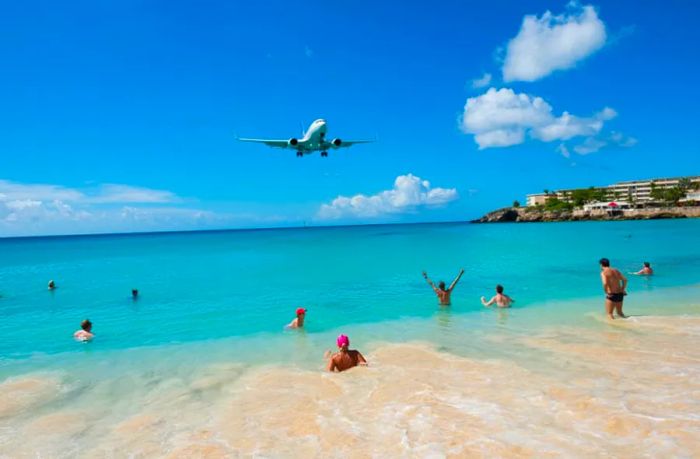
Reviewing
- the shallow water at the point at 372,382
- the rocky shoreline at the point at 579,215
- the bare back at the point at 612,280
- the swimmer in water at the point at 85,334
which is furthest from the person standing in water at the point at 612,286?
the rocky shoreline at the point at 579,215

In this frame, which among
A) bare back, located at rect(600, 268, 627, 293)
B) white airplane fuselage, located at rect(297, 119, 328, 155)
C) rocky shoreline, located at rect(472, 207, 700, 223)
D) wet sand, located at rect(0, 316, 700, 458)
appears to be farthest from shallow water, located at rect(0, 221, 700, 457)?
rocky shoreline, located at rect(472, 207, 700, 223)

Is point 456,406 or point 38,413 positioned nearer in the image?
point 456,406

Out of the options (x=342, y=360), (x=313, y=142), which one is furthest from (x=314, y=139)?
A: (x=342, y=360)

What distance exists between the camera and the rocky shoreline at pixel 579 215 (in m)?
107

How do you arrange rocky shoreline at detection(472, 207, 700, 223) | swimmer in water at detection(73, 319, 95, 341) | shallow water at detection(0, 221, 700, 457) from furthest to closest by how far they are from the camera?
rocky shoreline at detection(472, 207, 700, 223) → swimmer in water at detection(73, 319, 95, 341) → shallow water at detection(0, 221, 700, 457)

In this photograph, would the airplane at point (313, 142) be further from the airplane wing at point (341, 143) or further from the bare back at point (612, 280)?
the bare back at point (612, 280)

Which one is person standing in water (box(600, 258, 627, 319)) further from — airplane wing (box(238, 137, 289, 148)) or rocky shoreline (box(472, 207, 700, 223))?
rocky shoreline (box(472, 207, 700, 223))

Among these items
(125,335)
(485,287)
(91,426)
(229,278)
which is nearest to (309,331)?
(125,335)

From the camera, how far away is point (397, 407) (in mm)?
5984

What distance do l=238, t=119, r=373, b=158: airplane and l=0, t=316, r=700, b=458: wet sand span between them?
21.8 m

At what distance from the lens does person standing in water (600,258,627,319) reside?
10.4 meters

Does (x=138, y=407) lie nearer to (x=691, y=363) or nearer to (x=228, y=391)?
(x=228, y=391)

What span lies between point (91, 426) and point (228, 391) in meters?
2.02

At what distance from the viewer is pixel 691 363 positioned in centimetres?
701
